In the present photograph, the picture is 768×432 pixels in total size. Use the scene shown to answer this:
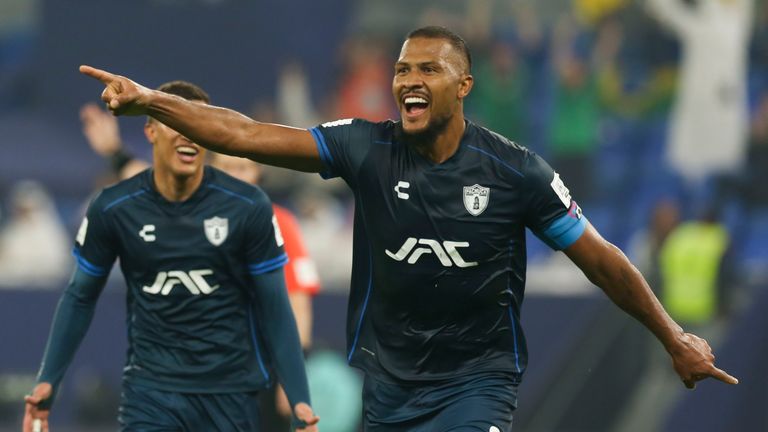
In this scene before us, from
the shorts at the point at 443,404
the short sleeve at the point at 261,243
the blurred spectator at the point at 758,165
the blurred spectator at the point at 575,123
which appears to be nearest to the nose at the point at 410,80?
the shorts at the point at 443,404

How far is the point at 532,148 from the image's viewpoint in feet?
Result: 47.8

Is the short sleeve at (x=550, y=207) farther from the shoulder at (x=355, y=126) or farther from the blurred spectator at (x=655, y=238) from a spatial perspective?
the blurred spectator at (x=655, y=238)

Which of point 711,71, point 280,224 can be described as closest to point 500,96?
point 711,71

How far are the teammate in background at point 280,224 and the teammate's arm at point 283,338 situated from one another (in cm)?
98

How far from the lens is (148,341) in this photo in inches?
239

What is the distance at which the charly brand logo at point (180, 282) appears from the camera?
602 cm

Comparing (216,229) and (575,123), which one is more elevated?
(575,123)

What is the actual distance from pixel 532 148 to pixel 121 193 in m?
8.86

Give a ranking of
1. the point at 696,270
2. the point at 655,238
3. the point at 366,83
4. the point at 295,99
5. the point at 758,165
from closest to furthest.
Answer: the point at 696,270, the point at 655,238, the point at 758,165, the point at 366,83, the point at 295,99

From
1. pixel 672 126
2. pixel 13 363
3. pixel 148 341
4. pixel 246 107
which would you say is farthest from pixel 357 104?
pixel 148 341

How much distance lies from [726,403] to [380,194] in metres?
7.48

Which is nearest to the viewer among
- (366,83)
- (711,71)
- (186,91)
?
(186,91)

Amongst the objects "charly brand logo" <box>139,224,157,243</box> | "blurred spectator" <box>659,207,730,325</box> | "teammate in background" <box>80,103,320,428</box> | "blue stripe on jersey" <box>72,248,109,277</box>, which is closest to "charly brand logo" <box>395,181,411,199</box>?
"charly brand logo" <box>139,224,157,243</box>

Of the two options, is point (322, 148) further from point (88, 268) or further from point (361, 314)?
point (88, 268)
